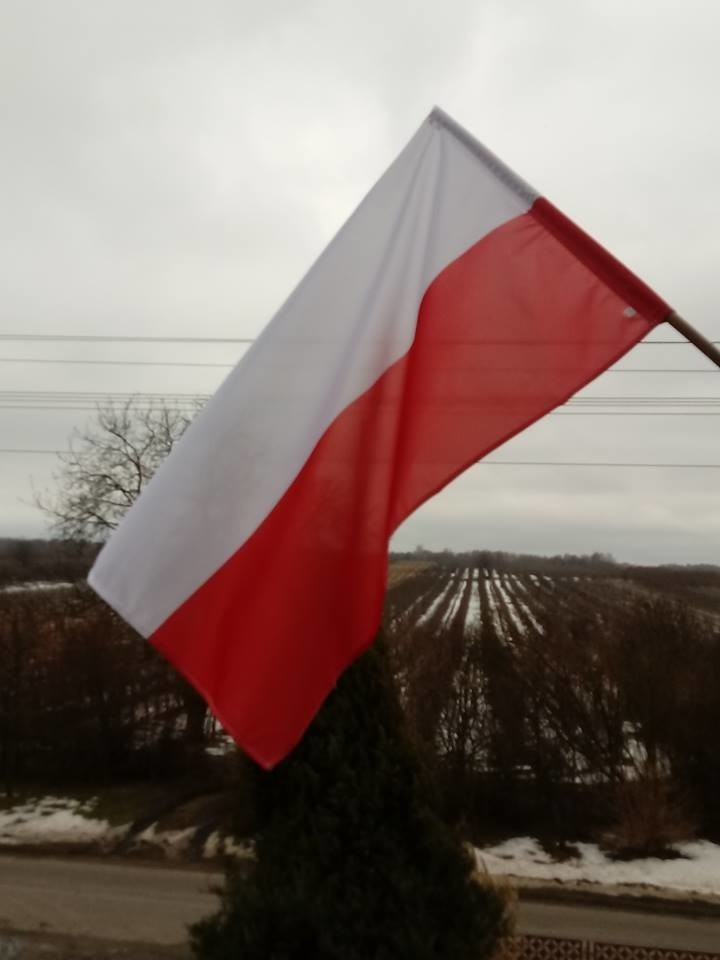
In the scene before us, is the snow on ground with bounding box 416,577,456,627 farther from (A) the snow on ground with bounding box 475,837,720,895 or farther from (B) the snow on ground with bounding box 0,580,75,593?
(B) the snow on ground with bounding box 0,580,75,593

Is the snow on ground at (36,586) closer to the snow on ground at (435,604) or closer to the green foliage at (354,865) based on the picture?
the snow on ground at (435,604)

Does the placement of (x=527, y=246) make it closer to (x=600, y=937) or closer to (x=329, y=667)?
(x=329, y=667)

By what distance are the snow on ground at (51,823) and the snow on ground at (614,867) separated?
6.47 m

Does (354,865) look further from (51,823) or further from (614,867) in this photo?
→ (51,823)

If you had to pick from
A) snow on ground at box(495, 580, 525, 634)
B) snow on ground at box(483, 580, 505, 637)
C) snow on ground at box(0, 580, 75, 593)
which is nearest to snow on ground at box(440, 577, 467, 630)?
snow on ground at box(483, 580, 505, 637)

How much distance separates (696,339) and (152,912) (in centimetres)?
1035

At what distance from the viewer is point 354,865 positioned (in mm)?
4055

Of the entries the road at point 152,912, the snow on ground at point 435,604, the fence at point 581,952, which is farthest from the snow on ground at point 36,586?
the fence at point 581,952

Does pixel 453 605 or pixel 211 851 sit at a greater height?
pixel 453 605

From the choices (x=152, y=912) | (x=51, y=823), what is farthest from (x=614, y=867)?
(x=51, y=823)

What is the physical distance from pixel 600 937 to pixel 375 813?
7.63 metres

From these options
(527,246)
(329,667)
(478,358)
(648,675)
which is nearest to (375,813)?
(329,667)

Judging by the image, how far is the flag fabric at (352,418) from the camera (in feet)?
11.0

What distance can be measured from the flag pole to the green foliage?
2.10m
